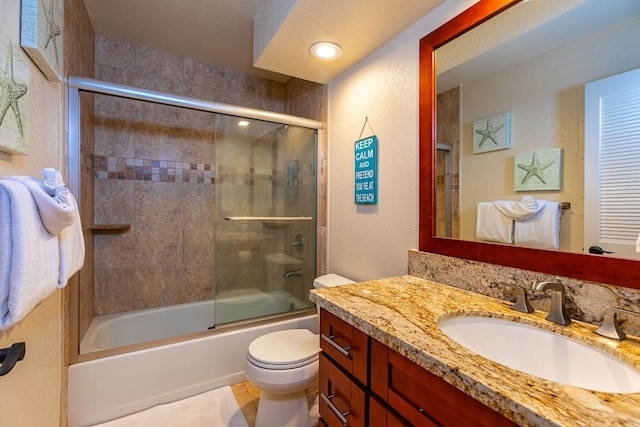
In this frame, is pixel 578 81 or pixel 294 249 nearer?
pixel 578 81

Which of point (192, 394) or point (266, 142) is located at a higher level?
point (266, 142)

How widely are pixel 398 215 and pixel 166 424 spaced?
1.67 meters

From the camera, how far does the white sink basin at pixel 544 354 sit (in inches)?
25.4

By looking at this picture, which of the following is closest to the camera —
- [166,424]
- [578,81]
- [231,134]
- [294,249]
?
[578,81]

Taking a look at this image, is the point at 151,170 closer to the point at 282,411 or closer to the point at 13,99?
the point at 13,99

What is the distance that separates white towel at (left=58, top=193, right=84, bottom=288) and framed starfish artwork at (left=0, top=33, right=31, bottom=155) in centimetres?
21

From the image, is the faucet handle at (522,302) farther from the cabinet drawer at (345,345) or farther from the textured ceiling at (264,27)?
the textured ceiling at (264,27)

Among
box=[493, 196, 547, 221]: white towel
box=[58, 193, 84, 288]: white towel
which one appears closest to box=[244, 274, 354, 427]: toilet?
box=[58, 193, 84, 288]: white towel

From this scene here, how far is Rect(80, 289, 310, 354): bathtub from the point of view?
191cm

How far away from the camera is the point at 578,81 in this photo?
854 mm

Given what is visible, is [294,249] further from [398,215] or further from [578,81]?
[578,81]

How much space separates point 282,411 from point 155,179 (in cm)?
196

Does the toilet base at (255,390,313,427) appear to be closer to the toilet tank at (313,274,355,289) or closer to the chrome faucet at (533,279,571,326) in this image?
the toilet tank at (313,274,355,289)

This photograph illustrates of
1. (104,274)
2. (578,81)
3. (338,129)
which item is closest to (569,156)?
(578,81)
